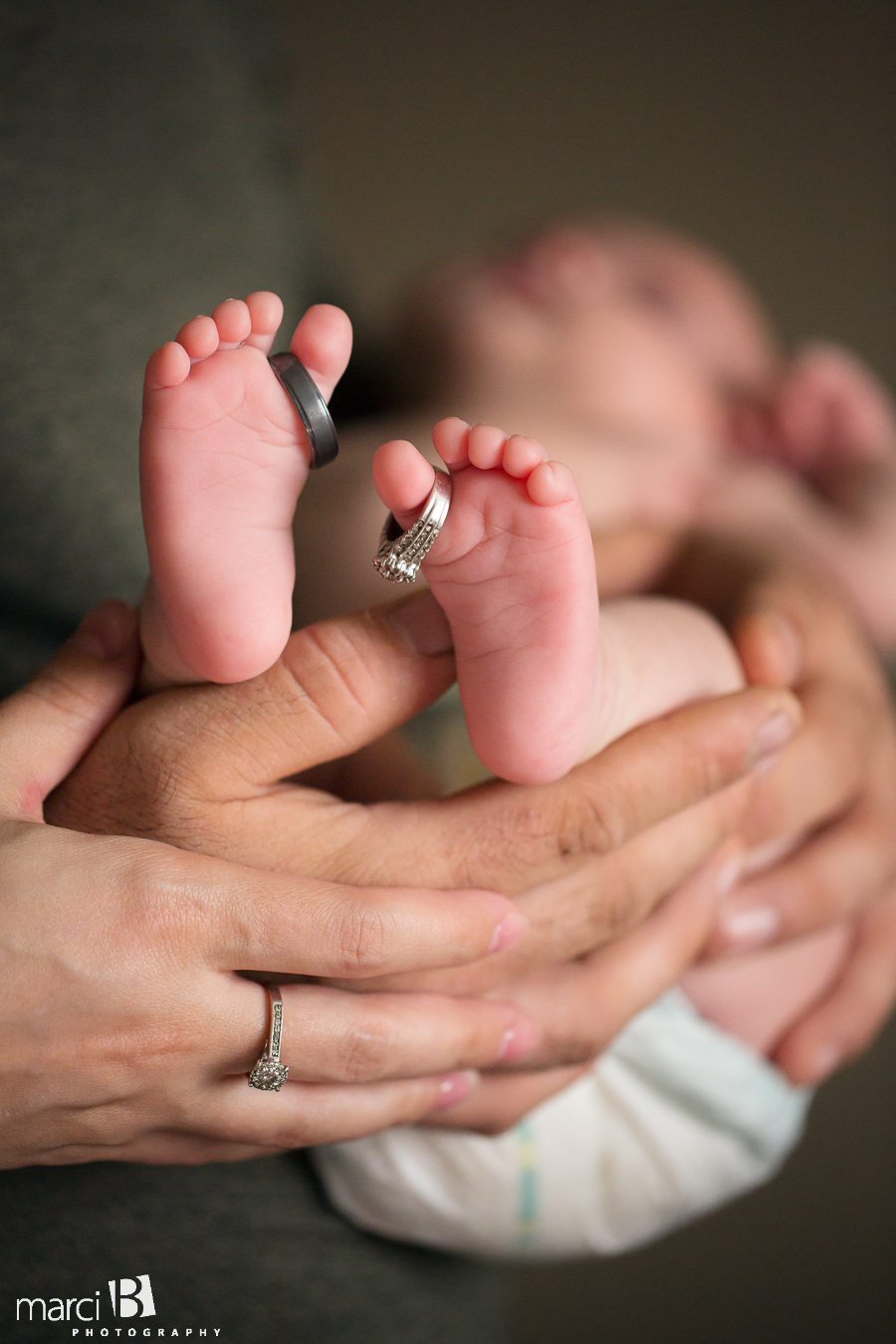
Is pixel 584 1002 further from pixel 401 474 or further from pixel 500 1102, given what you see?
pixel 401 474

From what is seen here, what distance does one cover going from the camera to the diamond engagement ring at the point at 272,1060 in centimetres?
46

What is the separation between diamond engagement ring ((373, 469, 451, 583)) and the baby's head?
1.63ft

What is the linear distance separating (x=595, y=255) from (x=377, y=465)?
1.25 meters

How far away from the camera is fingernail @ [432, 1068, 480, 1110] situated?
21.5 inches

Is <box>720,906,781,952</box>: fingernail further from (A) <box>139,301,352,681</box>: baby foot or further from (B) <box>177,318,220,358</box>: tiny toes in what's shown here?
(B) <box>177,318,220,358</box>: tiny toes

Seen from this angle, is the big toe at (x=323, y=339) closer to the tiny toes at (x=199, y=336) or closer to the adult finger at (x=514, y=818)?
the tiny toes at (x=199, y=336)

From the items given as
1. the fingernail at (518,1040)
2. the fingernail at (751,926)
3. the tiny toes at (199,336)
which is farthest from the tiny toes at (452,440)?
the fingernail at (751,926)

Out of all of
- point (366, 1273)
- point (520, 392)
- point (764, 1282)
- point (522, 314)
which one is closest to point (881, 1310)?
point (764, 1282)

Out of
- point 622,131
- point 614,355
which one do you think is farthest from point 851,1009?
point 622,131

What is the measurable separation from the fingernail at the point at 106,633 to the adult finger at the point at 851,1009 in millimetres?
634

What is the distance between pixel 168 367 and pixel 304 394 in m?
0.06

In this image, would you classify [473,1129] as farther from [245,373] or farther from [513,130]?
[513,130]

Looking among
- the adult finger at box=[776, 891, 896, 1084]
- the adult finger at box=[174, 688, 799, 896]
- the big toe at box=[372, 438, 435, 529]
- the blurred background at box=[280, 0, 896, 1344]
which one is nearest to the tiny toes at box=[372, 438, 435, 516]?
the big toe at box=[372, 438, 435, 529]

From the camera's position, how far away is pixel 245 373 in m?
0.40
